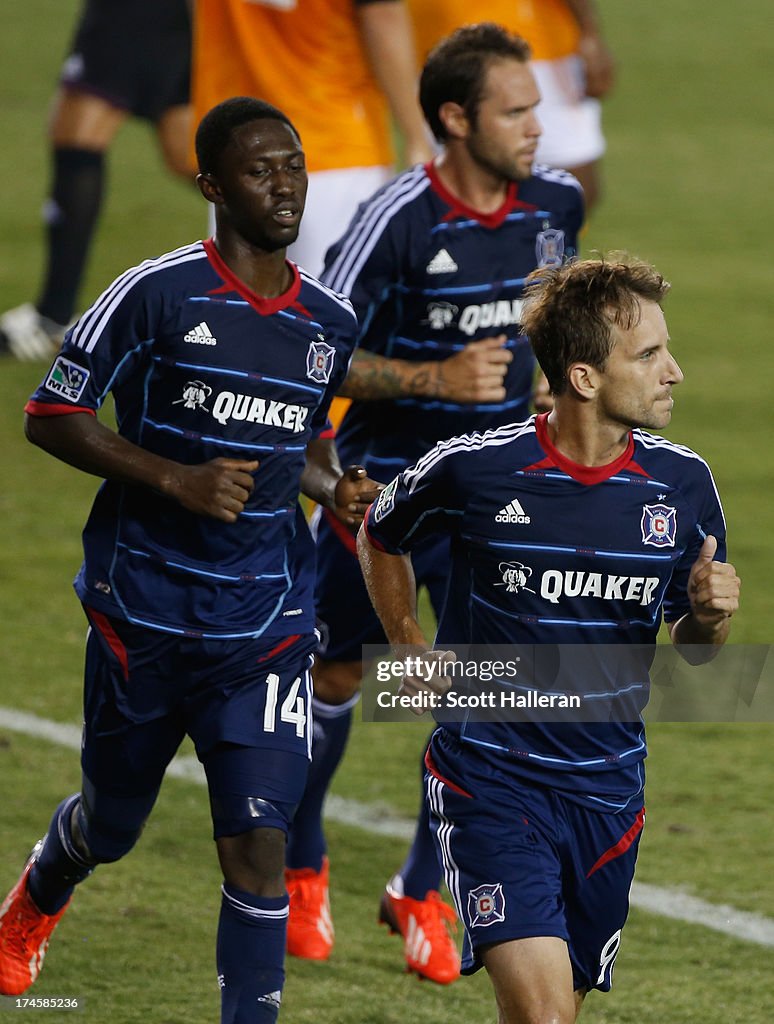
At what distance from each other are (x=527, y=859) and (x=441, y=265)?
6.21 feet

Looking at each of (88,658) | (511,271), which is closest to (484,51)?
(511,271)

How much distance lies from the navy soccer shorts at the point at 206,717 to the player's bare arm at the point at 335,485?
1.00ft

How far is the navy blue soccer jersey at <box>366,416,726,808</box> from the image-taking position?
12.1 feet

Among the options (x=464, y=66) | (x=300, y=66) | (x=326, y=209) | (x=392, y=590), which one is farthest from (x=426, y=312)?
(x=300, y=66)

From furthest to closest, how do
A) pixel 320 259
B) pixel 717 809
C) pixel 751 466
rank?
1. pixel 751 466
2. pixel 320 259
3. pixel 717 809

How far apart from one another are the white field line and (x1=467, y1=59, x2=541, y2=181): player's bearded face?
189 cm

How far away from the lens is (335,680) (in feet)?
17.3

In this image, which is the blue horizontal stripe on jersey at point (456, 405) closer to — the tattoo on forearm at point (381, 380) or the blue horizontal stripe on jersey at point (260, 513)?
the tattoo on forearm at point (381, 380)

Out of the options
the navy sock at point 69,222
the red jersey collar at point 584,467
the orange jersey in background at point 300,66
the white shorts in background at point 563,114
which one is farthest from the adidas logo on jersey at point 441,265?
the navy sock at point 69,222

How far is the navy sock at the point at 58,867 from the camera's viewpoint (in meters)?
4.52

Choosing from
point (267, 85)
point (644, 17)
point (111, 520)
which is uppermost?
point (644, 17)

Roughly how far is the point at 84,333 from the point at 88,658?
73cm

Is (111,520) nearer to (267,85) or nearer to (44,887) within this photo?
(44,887)

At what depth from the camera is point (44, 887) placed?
459 cm
